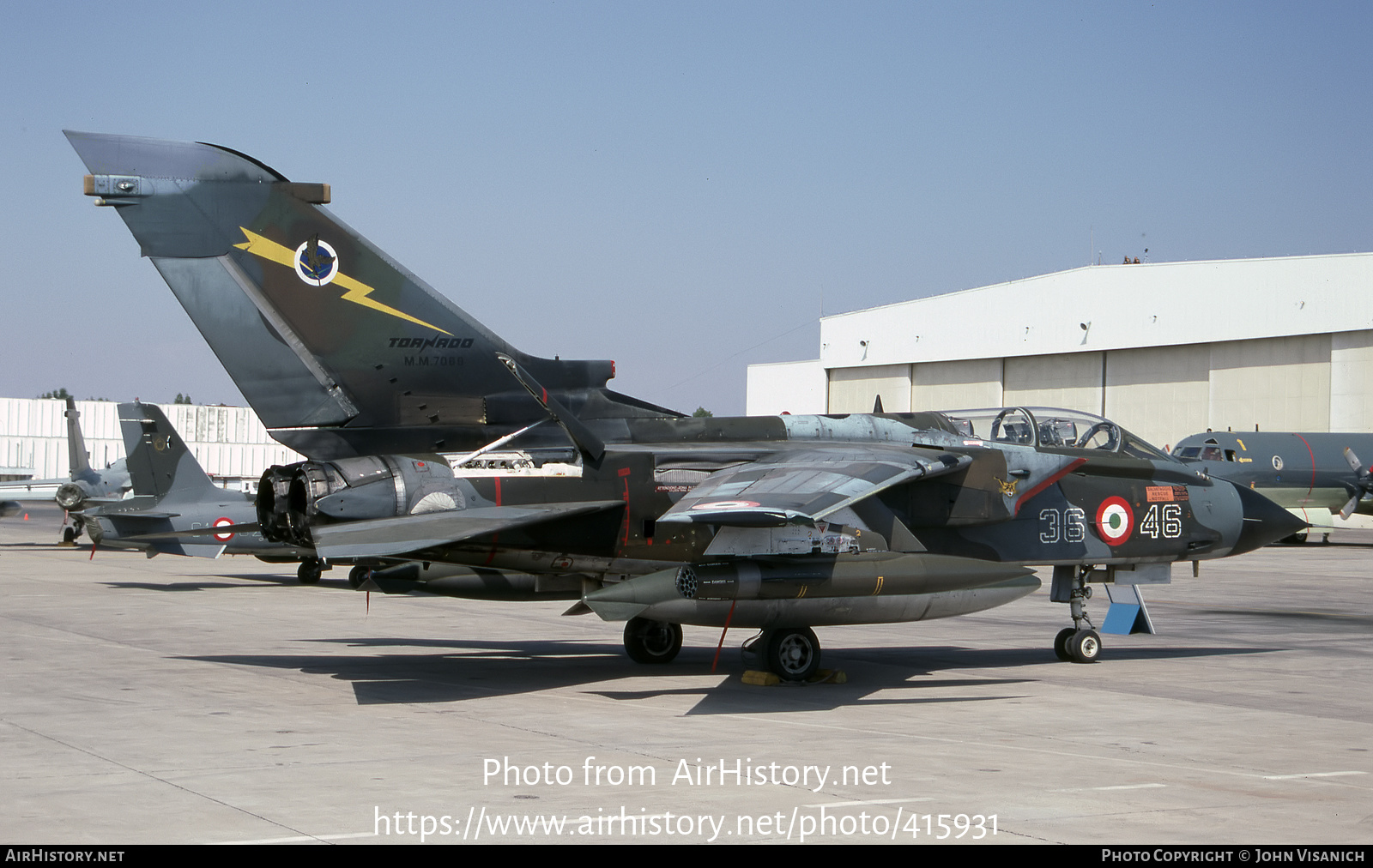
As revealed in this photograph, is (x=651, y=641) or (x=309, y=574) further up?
(x=651, y=641)

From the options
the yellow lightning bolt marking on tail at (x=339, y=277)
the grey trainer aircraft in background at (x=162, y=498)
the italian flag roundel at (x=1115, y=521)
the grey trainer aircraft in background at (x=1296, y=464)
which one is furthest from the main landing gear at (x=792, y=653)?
the grey trainer aircraft in background at (x=1296, y=464)

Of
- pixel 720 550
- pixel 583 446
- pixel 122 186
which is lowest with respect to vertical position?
pixel 720 550

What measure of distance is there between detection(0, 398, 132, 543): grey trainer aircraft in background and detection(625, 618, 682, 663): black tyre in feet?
90.3

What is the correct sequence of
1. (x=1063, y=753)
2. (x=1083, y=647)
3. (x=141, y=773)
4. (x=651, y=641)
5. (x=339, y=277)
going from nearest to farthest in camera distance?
(x=141, y=773)
(x=1063, y=753)
(x=339, y=277)
(x=651, y=641)
(x=1083, y=647)

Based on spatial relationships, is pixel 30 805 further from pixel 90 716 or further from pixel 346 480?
pixel 346 480

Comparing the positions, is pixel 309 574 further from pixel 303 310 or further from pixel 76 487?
pixel 76 487

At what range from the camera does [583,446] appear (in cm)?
1248

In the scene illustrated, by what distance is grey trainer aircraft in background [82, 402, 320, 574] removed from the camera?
2730cm

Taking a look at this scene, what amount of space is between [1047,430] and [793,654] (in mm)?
4167

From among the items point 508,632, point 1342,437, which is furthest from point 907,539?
point 1342,437

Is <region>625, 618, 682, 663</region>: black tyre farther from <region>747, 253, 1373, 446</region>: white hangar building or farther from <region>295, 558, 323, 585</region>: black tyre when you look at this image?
<region>747, 253, 1373, 446</region>: white hangar building

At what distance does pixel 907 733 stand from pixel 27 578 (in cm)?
2403

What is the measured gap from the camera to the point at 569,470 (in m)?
12.5

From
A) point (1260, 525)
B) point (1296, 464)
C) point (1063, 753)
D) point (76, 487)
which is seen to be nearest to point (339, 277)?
point (1063, 753)
